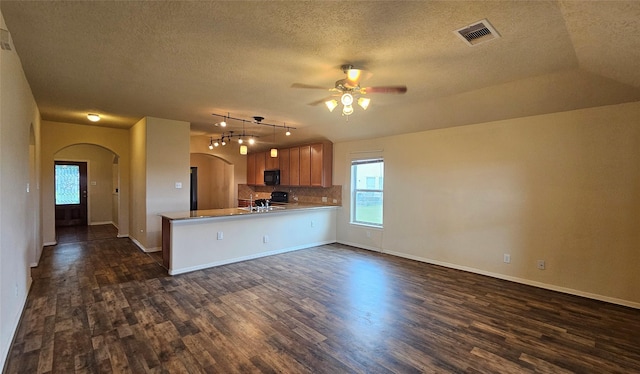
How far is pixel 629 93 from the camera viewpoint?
10.4 ft

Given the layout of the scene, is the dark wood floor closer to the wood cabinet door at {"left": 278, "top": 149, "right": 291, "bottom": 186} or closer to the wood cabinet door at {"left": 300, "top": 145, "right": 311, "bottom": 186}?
the wood cabinet door at {"left": 300, "top": 145, "right": 311, "bottom": 186}

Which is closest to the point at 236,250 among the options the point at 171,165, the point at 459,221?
the point at 171,165

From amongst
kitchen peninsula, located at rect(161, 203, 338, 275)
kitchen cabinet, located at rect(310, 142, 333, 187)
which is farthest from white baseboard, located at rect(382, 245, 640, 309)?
kitchen cabinet, located at rect(310, 142, 333, 187)

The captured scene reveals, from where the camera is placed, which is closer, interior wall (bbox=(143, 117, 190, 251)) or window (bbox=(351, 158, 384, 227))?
interior wall (bbox=(143, 117, 190, 251))

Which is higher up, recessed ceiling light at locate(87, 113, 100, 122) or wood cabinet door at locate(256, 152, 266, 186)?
recessed ceiling light at locate(87, 113, 100, 122)

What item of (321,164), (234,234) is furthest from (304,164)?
(234,234)

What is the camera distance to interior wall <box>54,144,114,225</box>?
8.66 m

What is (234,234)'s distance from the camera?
496 cm

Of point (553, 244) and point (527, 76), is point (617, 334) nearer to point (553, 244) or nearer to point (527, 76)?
point (553, 244)

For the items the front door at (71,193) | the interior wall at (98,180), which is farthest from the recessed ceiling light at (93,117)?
the front door at (71,193)

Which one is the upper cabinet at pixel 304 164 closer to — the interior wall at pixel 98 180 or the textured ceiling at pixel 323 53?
the textured ceiling at pixel 323 53

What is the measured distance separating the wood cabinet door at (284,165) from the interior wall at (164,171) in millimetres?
2394

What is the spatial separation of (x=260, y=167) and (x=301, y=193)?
1.61 m

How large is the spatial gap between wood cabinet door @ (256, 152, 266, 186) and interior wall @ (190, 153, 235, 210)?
1.96 metres
